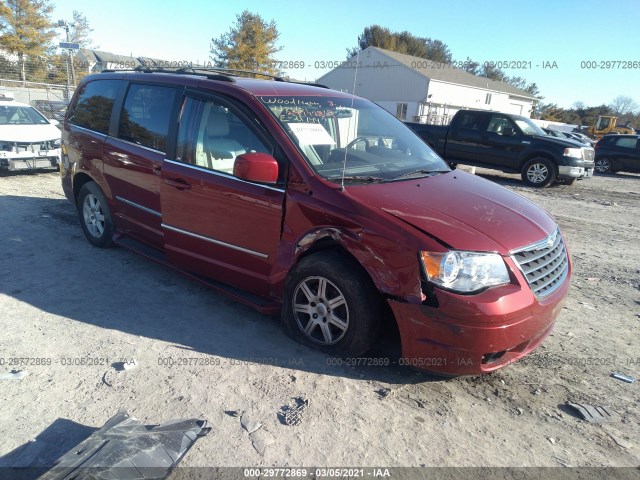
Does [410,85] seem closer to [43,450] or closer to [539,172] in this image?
[539,172]

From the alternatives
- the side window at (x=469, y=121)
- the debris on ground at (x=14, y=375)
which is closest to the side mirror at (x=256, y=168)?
the debris on ground at (x=14, y=375)

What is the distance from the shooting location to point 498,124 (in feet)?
42.9

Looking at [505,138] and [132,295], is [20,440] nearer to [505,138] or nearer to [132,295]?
[132,295]

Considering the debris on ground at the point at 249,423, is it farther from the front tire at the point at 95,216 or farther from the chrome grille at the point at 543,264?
the front tire at the point at 95,216

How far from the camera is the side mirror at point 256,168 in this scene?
3.24 meters

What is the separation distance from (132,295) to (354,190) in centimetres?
239

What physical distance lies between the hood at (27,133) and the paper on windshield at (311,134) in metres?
8.30

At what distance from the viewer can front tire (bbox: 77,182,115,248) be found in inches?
199

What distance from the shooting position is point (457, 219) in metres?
3.00

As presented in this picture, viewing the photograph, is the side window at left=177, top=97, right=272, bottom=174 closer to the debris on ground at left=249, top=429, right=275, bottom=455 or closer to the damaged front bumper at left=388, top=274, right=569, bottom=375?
the damaged front bumper at left=388, top=274, right=569, bottom=375

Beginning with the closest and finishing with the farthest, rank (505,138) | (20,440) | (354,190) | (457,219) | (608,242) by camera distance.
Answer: (20,440) → (457,219) → (354,190) → (608,242) → (505,138)

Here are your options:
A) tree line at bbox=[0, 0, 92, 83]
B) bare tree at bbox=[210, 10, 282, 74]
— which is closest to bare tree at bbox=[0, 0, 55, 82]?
tree line at bbox=[0, 0, 92, 83]

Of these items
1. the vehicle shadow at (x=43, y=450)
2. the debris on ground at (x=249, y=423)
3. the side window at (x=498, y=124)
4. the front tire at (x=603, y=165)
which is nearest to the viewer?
the vehicle shadow at (x=43, y=450)

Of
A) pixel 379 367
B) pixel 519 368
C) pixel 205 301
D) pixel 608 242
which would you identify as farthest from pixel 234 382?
pixel 608 242
